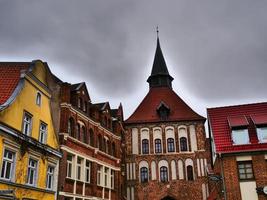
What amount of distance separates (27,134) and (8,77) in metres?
3.73

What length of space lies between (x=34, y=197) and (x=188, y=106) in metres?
25.1

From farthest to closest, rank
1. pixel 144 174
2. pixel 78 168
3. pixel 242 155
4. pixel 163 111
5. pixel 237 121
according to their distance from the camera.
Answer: pixel 163 111
pixel 144 174
pixel 78 168
pixel 237 121
pixel 242 155

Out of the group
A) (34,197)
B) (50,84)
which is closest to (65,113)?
(50,84)

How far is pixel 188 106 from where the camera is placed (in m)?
40.1

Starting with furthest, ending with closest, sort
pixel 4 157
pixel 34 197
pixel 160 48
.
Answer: pixel 160 48
pixel 34 197
pixel 4 157

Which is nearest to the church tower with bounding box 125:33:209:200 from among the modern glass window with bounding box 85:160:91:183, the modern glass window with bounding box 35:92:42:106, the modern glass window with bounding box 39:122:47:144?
the modern glass window with bounding box 85:160:91:183

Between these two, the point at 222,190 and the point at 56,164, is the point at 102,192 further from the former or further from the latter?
the point at 222,190

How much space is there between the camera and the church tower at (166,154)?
3497cm

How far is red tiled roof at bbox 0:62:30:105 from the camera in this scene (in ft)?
59.8

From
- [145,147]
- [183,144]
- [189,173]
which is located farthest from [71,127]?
[189,173]

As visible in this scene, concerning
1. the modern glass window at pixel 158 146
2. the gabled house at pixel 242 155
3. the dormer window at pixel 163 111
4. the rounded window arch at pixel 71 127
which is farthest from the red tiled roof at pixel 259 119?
the dormer window at pixel 163 111

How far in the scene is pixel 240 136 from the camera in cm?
2131

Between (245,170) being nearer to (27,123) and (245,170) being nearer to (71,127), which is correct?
(71,127)

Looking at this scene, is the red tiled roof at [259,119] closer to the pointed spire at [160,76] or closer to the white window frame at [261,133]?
the white window frame at [261,133]
